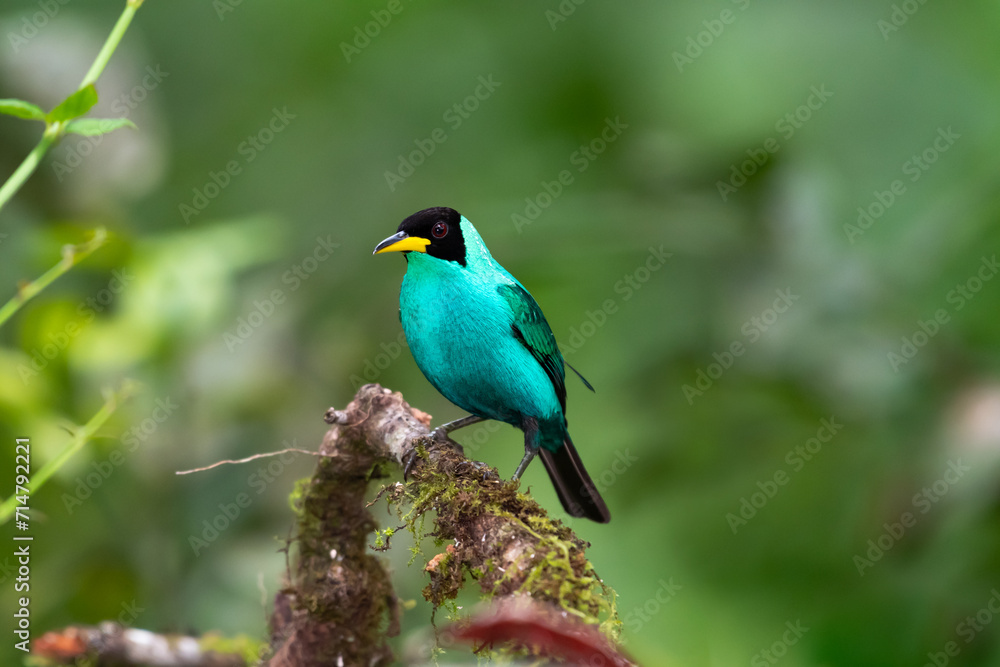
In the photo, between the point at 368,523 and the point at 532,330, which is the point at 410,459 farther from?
the point at 532,330

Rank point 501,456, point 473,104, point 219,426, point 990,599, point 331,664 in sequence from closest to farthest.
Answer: point 331,664
point 990,599
point 219,426
point 501,456
point 473,104

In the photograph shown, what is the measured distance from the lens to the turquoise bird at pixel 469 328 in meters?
4.04

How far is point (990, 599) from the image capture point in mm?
3922

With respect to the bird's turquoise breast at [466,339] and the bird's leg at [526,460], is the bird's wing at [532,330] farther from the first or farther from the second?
the bird's leg at [526,460]

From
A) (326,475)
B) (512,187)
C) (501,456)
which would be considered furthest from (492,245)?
(326,475)

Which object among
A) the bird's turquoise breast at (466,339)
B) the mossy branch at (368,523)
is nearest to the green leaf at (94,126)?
the mossy branch at (368,523)

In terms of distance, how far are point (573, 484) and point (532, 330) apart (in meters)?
0.79

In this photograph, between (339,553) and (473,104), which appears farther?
(473,104)

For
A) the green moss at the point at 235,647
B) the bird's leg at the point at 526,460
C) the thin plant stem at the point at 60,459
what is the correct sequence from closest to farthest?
1. the thin plant stem at the point at 60,459
2. the green moss at the point at 235,647
3. the bird's leg at the point at 526,460

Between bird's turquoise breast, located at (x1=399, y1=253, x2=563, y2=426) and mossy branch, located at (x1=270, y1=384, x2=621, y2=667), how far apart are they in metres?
0.68

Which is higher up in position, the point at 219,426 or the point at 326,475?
the point at 326,475

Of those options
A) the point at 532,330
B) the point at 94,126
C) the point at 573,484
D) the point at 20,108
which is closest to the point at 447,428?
the point at 532,330

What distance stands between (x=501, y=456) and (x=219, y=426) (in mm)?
1552

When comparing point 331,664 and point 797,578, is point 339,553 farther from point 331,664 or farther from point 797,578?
point 797,578
